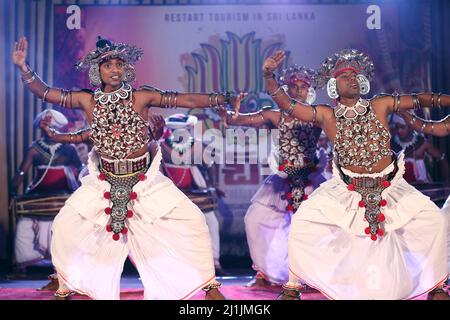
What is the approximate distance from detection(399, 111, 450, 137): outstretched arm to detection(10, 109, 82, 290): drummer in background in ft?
13.2

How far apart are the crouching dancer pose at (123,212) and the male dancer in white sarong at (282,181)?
47.4 inches

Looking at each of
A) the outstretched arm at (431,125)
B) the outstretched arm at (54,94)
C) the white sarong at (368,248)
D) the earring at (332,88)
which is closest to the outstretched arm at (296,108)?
the earring at (332,88)

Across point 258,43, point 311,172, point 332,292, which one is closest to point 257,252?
point 311,172

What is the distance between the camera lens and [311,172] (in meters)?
7.02

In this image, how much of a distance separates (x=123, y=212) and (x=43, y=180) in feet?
9.79

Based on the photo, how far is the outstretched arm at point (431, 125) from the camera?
614cm

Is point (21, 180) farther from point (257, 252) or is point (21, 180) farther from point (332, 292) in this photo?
point (332, 292)

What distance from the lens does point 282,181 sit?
7.13 m

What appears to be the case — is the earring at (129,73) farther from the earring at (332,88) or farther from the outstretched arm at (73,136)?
the earring at (332,88)

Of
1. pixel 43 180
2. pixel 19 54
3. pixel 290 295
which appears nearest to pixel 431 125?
pixel 290 295
